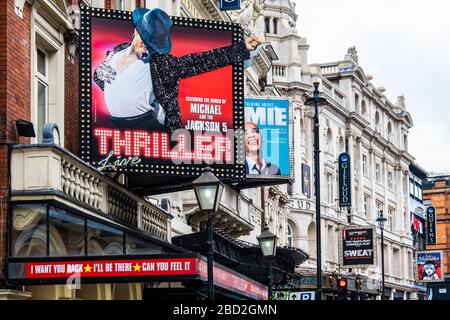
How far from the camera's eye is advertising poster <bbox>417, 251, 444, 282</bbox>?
3944 inches

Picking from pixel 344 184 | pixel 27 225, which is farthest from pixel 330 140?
pixel 27 225

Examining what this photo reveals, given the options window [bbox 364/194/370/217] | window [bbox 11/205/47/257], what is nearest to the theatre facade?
window [bbox 11/205/47/257]

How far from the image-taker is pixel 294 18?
84188 millimetres

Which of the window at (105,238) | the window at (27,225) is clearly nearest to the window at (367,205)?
the window at (105,238)

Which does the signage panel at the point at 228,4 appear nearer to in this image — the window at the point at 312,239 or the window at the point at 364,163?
the window at the point at 312,239

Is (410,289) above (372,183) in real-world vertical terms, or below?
below

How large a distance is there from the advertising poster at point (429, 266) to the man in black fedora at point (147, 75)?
7787cm

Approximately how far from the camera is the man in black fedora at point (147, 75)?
23609 millimetres

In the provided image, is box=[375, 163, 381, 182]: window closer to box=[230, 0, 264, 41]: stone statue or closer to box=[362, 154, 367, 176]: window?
box=[362, 154, 367, 176]: window

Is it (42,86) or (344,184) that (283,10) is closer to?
(344,184)

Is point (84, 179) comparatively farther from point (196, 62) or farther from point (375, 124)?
point (375, 124)

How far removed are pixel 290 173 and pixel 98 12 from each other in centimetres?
1818
